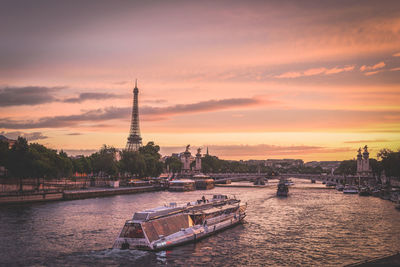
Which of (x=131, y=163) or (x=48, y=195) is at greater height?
(x=131, y=163)

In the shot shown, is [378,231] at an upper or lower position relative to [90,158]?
lower

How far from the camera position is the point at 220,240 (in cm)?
4253

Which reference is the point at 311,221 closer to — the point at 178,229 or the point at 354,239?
the point at 354,239

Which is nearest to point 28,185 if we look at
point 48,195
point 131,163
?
point 48,195

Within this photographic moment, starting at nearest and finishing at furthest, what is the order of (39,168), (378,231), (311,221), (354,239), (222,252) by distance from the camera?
1. (222,252)
2. (354,239)
3. (378,231)
4. (311,221)
5. (39,168)

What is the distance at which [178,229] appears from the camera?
3991cm

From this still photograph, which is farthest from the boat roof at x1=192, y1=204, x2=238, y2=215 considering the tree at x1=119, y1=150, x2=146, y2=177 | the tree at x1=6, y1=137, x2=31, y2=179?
the tree at x1=119, y1=150, x2=146, y2=177

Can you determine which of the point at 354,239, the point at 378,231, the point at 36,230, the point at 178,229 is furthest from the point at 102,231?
the point at 378,231

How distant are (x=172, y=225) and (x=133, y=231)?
5197 millimetres

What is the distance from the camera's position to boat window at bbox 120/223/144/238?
3497 centimetres

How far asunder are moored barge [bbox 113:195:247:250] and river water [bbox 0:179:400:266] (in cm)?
76

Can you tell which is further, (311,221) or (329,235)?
(311,221)

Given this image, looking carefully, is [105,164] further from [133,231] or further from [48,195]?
[133,231]

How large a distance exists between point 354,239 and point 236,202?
19266mm
